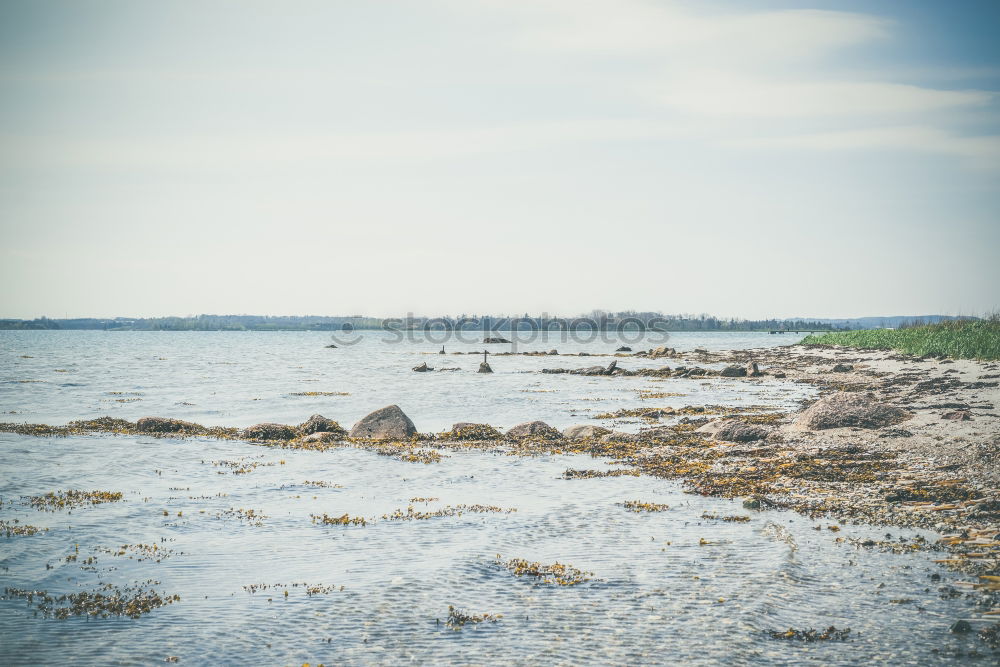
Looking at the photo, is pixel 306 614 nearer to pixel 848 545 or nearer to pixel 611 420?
pixel 848 545

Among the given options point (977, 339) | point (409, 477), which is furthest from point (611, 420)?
point (977, 339)

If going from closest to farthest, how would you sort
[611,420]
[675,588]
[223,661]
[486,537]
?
[223,661] < [675,588] < [486,537] < [611,420]

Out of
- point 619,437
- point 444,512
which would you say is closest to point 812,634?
point 444,512

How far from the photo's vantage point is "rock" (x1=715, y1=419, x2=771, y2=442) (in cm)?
2547

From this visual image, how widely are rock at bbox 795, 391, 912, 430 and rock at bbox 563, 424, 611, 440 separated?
25.5 ft

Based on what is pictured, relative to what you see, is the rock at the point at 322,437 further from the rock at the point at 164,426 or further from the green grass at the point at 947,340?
the green grass at the point at 947,340

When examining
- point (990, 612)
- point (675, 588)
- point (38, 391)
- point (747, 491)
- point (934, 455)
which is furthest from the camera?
point (38, 391)

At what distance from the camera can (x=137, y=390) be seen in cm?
5478

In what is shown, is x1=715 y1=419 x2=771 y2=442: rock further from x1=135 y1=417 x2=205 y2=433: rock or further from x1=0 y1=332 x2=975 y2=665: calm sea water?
x1=135 y1=417 x2=205 y2=433: rock

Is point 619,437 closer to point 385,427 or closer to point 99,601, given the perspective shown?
point 385,427

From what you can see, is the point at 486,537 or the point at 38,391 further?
the point at 38,391

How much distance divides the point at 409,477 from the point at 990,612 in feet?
51.3

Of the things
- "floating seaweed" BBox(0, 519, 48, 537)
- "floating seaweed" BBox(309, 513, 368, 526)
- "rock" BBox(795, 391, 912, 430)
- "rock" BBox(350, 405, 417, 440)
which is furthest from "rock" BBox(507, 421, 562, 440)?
"floating seaweed" BBox(0, 519, 48, 537)

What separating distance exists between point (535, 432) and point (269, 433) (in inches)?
472
